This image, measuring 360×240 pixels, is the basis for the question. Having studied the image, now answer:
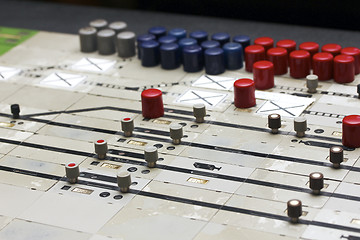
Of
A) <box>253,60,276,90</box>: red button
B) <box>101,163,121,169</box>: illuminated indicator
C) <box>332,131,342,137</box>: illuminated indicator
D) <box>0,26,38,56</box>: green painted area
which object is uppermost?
<box>253,60,276,90</box>: red button

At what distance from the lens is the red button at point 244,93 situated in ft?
28.3

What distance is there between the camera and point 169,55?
977cm

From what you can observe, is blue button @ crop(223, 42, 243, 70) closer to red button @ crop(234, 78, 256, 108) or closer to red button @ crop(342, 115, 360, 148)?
red button @ crop(234, 78, 256, 108)

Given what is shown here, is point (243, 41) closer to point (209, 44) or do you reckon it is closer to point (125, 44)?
point (209, 44)

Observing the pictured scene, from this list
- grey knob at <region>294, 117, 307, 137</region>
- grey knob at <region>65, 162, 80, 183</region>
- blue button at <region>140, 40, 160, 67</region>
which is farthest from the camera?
blue button at <region>140, 40, 160, 67</region>

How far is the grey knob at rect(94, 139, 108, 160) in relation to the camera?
7.86 m

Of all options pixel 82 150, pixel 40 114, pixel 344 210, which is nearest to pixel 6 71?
pixel 40 114

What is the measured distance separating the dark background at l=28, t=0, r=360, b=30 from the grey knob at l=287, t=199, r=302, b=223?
187 inches

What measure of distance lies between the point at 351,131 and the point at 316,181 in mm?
852

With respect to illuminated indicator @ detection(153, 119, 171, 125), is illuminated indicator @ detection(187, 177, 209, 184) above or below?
below

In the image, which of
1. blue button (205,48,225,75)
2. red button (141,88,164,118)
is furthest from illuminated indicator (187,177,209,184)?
blue button (205,48,225,75)

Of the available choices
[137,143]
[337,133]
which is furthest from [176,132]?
[337,133]

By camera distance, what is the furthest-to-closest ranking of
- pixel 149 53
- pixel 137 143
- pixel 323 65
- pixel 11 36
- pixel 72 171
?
1. pixel 11 36
2. pixel 149 53
3. pixel 323 65
4. pixel 137 143
5. pixel 72 171

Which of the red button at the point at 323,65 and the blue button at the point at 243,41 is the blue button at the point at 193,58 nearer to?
the blue button at the point at 243,41
